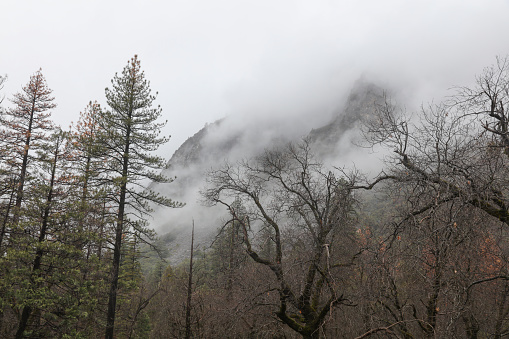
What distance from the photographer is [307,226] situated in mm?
10000

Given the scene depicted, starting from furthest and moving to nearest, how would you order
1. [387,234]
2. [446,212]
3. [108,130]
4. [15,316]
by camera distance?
[108,130] < [15,316] < [387,234] < [446,212]

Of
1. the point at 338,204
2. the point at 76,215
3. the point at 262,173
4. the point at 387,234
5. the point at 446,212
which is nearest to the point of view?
the point at 446,212

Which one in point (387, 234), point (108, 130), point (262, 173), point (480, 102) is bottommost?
point (387, 234)

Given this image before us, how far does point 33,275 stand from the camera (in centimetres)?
1102

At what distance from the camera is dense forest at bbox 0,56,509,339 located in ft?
14.0

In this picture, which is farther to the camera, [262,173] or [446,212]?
[262,173]

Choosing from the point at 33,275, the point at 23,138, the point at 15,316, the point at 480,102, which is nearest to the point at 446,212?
the point at 480,102

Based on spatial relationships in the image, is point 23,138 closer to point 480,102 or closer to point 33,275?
point 33,275

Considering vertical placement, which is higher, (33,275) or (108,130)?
(108,130)

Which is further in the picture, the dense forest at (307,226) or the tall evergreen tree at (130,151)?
the tall evergreen tree at (130,151)

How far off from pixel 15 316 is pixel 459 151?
56.6ft

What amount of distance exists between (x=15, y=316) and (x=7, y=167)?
277 inches

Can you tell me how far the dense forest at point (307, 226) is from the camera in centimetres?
426

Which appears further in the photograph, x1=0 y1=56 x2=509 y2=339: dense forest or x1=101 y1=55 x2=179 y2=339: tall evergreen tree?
x1=101 y1=55 x2=179 y2=339: tall evergreen tree
